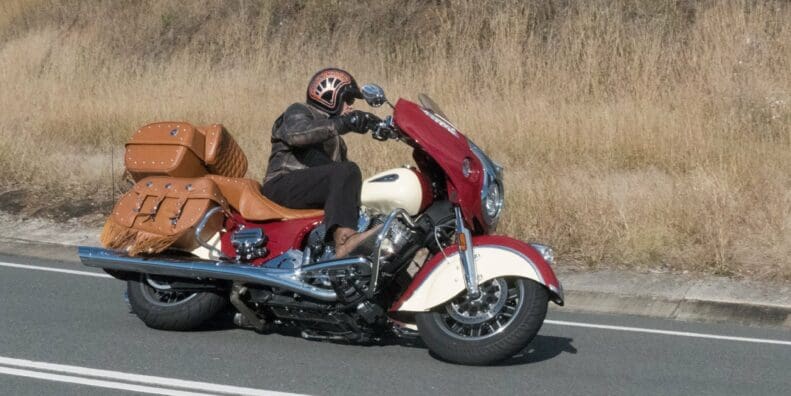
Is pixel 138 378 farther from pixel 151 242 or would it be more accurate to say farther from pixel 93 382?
pixel 151 242

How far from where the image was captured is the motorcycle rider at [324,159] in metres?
7.12

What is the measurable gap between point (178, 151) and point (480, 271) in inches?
83.9

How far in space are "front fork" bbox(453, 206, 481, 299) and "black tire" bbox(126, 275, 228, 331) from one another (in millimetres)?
1761

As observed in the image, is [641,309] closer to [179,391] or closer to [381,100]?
[381,100]

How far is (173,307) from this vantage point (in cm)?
779

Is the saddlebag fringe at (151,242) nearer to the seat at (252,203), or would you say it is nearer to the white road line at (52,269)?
the seat at (252,203)

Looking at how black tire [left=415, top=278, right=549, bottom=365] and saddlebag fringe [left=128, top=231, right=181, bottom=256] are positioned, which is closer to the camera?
black tire [left=415, top=278, right=549, bottom=365]

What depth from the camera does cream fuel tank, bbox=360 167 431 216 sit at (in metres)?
6.94

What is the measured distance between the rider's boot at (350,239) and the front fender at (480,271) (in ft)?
1.17

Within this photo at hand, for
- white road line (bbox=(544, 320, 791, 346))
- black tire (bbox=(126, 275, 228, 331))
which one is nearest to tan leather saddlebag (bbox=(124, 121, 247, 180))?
black tire (bbox=(126, 275, 228, 331))

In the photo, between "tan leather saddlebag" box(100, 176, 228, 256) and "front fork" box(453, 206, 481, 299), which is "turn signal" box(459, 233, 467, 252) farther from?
"tan leather saddlebag" box(100, 176, 228, 256)

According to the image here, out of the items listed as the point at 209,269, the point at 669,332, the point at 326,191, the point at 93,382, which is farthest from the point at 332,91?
the point at 669,332

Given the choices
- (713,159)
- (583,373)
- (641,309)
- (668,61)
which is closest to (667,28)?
(668,61)

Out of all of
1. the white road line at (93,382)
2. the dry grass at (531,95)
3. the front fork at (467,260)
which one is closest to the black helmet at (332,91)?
the front fork at (467,260)
